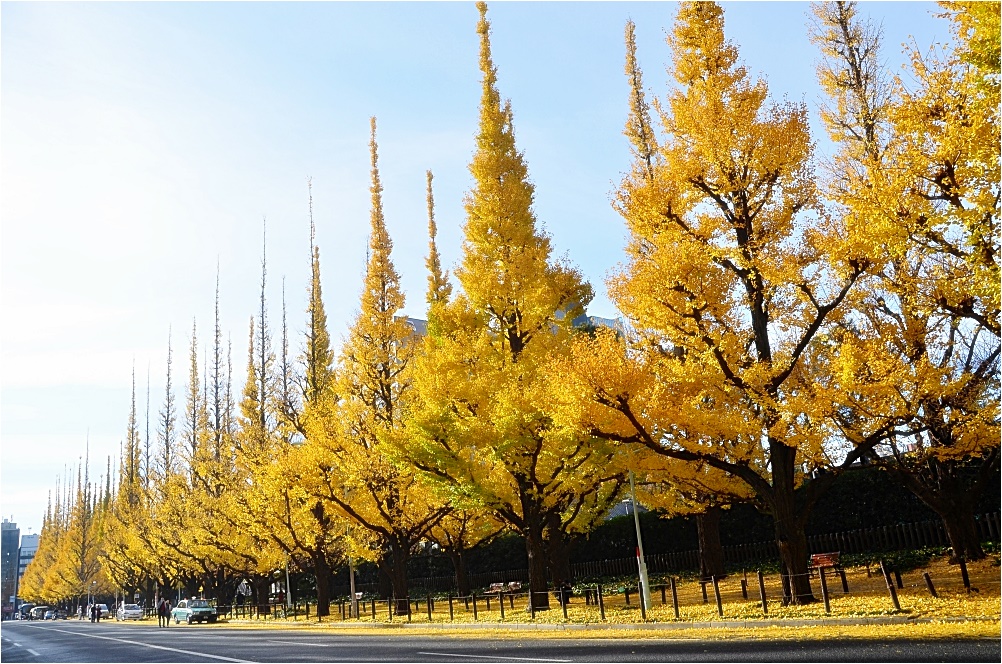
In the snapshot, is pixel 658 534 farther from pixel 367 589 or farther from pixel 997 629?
pixel 367 589

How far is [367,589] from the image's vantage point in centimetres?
4831

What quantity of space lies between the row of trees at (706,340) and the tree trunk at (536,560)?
0.07 m

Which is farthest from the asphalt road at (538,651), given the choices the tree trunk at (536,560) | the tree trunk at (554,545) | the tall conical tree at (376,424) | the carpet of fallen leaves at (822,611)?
the tall conical tree at (376,424)

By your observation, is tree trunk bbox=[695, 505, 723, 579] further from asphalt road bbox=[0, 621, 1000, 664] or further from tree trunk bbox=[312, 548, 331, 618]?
tree trunk bbox=[312, 548, 331, 618]

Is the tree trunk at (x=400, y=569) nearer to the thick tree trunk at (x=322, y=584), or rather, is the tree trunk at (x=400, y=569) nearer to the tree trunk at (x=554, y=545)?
the thick tree trunk at (x=322, y=584)

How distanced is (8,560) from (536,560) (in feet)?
566

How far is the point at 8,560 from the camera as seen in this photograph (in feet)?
526

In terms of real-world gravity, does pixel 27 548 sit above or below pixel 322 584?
above

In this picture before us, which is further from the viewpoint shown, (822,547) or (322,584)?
A: (322,584)

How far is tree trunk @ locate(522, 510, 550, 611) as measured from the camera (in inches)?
850

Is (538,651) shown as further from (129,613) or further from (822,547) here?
(129,613)

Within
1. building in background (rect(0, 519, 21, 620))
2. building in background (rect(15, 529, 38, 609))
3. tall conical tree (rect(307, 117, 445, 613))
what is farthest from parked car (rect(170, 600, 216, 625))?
building in background (rect(15, 529, 38, 609))

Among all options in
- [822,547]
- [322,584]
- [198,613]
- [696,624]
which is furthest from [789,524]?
[198,613]

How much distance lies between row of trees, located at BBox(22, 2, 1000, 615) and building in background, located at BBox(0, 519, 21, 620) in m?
128
